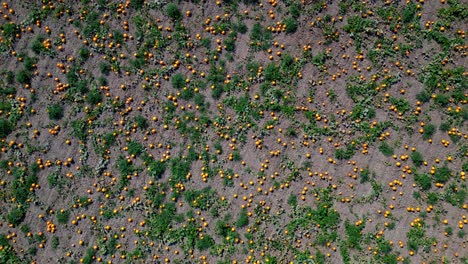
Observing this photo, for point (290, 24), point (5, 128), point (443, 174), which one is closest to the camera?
point (443, 174)

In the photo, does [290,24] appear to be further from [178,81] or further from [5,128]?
[5,128]

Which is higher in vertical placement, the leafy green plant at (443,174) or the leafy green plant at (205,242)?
the leafy green plant at (443,174)

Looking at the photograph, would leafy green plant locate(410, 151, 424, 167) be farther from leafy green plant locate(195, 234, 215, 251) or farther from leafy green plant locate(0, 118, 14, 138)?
leafy green plant locate(0, 118, 14, 138)

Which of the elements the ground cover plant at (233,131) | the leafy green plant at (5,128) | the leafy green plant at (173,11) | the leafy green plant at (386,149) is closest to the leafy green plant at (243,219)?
the ground cover plant at (233,131)

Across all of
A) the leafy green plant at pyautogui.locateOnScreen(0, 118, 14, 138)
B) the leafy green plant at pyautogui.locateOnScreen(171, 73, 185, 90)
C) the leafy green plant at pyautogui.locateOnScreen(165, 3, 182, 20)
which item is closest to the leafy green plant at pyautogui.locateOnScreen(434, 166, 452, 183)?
the leafy green plant at pyautogui.locateOnScreen(171, 73, 185, 90)

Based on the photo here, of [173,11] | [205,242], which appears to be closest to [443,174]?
[205,242]

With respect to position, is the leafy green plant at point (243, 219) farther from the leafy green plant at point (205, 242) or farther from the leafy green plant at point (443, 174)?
the leafy green plant at point (443, 174)

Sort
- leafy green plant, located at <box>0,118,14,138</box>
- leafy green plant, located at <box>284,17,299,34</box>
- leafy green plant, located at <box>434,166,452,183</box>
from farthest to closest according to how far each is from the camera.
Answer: leafy green plant, located at <box>0,118,14,138</box> → leafy green plant, located at <box>284,17,299,34</box> → leafy green plant, located at <box>434,166,452,183</box>

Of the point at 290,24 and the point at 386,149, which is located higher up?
the point at 290,24
